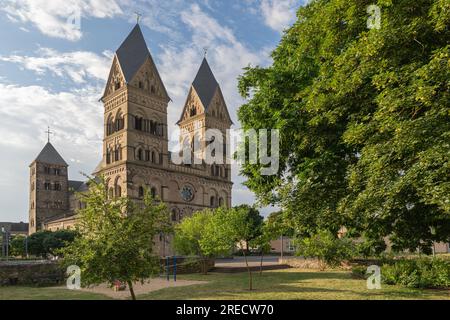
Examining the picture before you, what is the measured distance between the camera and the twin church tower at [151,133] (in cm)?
5584

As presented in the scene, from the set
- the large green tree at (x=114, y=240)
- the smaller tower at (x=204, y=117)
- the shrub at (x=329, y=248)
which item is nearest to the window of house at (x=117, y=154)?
the smaller tower at (x=204, y=117)

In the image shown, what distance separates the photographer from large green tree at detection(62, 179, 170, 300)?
42.7 feet

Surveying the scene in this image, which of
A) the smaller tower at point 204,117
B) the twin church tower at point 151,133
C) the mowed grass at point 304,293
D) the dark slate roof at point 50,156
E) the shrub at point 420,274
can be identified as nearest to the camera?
the mowed grass at point 304,293

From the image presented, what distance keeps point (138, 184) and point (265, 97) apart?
132ft

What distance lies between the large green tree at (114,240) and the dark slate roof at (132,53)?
4461 centimetres

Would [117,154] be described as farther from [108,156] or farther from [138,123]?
[138,123]

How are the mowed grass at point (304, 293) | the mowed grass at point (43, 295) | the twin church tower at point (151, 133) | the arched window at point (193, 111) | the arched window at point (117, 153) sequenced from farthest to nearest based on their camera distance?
the arched window at point (193, 111) → the arched window at point (117, 153) → the twin church tower at point (151, 133) → the mowed grass at point (43, 295) → the mowed grass at point (304, 293)

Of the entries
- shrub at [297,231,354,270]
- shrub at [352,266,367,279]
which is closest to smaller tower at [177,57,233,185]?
shrub at [297,231,354,270]

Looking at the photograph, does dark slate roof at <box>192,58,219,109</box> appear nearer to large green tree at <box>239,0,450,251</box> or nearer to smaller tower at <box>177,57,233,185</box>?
smaller tower at <box>177,57,233,185</box>

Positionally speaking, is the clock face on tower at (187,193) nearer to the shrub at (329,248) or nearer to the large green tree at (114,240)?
the shrub at (329,248)

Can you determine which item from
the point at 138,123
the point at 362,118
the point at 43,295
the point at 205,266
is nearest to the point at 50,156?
the point at 138,123

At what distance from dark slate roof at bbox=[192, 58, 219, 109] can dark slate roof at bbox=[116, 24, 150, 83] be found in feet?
48.2

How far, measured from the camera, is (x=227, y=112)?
248ft
